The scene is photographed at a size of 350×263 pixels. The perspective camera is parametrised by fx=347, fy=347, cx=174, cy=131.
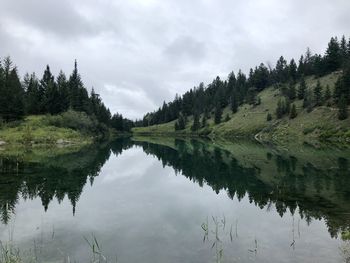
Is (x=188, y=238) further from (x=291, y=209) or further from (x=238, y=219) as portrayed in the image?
(x=291, y=209)

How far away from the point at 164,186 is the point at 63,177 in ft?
37.9

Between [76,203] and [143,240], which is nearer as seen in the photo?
[143,240]

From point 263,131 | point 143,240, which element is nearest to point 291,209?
point 143,240

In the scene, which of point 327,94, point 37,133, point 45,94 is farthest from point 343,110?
point 45,94

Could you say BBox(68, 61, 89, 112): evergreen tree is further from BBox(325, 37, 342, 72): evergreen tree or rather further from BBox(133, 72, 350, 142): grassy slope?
BBox(325, 37, 342, 72): evergreen tree

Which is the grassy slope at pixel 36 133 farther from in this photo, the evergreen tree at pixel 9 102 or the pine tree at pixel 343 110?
the pine tree at pixel 343 110

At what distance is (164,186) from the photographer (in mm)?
37688

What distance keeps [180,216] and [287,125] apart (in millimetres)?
129101

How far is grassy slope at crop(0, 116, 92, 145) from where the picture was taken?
86562mm

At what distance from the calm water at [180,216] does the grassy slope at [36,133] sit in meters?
47.6

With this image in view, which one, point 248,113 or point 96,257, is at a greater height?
point 248,113

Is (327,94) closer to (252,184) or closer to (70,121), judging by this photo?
(70,121)

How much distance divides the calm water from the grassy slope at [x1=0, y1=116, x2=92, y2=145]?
47.6 metres

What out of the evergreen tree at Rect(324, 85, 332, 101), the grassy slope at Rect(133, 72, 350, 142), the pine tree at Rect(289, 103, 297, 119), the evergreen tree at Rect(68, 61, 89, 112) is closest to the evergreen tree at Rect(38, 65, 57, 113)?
the evergreen tree at Rect(68, 61, 89, 112)
